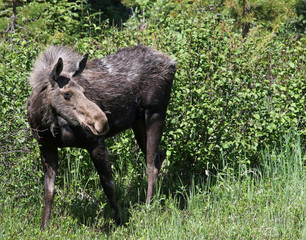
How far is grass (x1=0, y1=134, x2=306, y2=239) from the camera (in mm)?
5270

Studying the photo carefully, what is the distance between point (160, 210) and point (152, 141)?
933 mm

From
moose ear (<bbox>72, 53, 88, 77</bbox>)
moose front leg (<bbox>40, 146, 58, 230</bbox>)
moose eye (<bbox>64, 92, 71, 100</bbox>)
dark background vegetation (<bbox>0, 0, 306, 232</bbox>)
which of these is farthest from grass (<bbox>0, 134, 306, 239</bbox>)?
moose ear (<bbox>72, 53, 88, 77</bbox>)

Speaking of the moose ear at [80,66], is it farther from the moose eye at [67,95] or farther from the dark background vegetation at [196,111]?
the dark background vegetation at [196,111]

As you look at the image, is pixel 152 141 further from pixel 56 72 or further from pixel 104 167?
pixel 56 72

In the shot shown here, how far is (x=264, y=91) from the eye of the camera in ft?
22.3

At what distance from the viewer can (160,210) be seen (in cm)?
610

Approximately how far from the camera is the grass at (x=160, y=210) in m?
5.27

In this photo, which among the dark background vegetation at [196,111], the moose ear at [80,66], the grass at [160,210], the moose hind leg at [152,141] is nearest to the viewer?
the grass at [160,210]

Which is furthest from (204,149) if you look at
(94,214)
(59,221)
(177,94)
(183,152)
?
(59,221)

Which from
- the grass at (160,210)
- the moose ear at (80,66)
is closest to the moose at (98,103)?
the moose ear at (80,66)

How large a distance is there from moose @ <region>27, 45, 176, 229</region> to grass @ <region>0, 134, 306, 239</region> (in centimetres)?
30

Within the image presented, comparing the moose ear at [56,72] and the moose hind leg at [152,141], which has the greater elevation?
the moose ear at [56,72]

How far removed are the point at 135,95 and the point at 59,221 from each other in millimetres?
1831

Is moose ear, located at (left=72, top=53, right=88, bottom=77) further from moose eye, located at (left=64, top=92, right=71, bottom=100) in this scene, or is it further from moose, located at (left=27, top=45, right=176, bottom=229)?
moose eye, located at (left=64, top=92, right=71, bottom=100)
